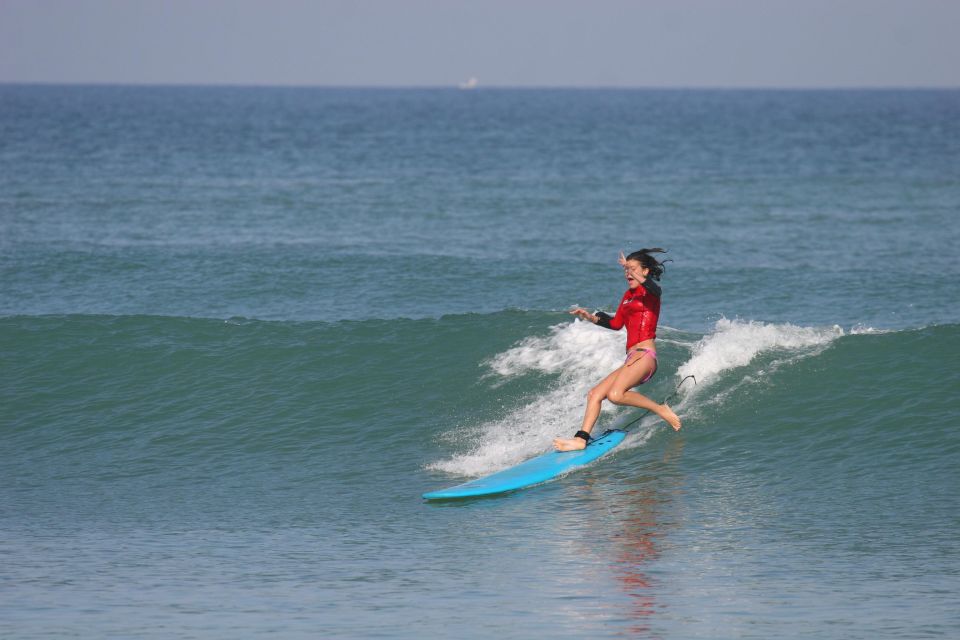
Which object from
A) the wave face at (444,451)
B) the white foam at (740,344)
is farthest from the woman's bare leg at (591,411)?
the white foam at (740,344)

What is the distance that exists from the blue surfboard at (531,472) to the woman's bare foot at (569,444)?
40 mm

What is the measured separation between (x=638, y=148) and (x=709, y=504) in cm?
4586

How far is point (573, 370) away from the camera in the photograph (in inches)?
554

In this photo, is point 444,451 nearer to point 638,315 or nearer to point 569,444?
point 569,444

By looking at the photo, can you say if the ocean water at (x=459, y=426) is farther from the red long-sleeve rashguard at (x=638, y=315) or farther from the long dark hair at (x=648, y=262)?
the long dark hair at (x=648, y=262)

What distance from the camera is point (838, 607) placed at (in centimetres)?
805

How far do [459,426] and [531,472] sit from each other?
7.23 feet

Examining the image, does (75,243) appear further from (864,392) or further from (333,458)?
(864,392)

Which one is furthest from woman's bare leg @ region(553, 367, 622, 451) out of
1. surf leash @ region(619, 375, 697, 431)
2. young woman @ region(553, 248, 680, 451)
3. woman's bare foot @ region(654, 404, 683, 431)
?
surf leash @ region(619, 375, 697, 431)

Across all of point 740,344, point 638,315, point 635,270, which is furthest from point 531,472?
point 740,344

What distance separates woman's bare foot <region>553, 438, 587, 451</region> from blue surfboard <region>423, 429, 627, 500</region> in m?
0.04

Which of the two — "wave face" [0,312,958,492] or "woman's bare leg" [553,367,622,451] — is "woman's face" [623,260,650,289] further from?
"wave face" [0,312,958,492]

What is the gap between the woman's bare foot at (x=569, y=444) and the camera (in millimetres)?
11406

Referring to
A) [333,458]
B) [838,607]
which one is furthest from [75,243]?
[838,607]
